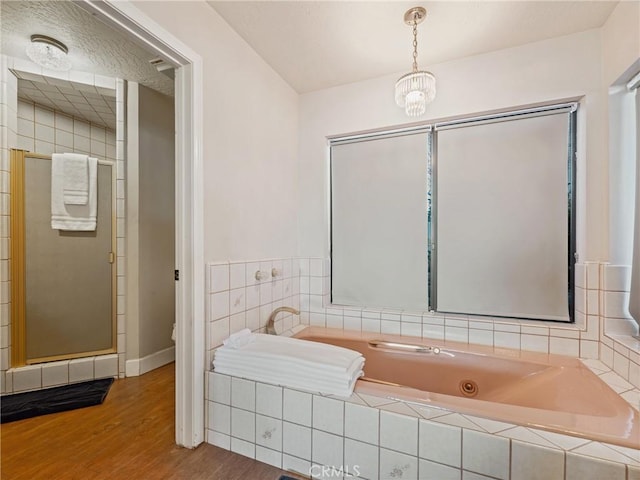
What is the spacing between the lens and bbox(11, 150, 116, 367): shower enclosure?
2014mm

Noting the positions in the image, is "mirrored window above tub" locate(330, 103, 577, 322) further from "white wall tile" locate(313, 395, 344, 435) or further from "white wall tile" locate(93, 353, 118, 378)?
"white wall tile" locate(93, 353, 118, 378)

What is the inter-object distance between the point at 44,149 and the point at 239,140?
215 centimetres

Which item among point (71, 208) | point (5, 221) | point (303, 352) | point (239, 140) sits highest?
point (239, 140)

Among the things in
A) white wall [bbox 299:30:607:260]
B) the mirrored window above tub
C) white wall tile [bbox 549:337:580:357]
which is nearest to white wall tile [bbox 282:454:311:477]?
the mirrored window above tub

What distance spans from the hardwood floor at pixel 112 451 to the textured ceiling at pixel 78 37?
2052 millimetres

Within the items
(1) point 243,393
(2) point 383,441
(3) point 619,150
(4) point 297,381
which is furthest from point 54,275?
(3) point 619,150

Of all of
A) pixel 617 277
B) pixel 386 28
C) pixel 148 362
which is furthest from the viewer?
pixel 148 362

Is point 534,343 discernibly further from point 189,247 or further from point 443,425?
point 189,247

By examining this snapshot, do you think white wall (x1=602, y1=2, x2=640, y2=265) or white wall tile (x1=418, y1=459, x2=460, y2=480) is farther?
white wall (x1=602, y1=2, x2=640, y2=265)

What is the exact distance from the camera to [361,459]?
1.14m

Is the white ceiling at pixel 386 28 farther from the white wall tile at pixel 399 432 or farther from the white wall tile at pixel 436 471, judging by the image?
the white wall tile at pixel 436 471

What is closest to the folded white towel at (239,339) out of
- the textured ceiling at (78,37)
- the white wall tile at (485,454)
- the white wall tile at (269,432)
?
the white wall tile at (269,432)

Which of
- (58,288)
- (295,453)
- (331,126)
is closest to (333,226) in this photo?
(331,126)

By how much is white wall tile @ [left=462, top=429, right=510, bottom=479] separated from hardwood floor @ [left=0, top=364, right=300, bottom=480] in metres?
0.82
